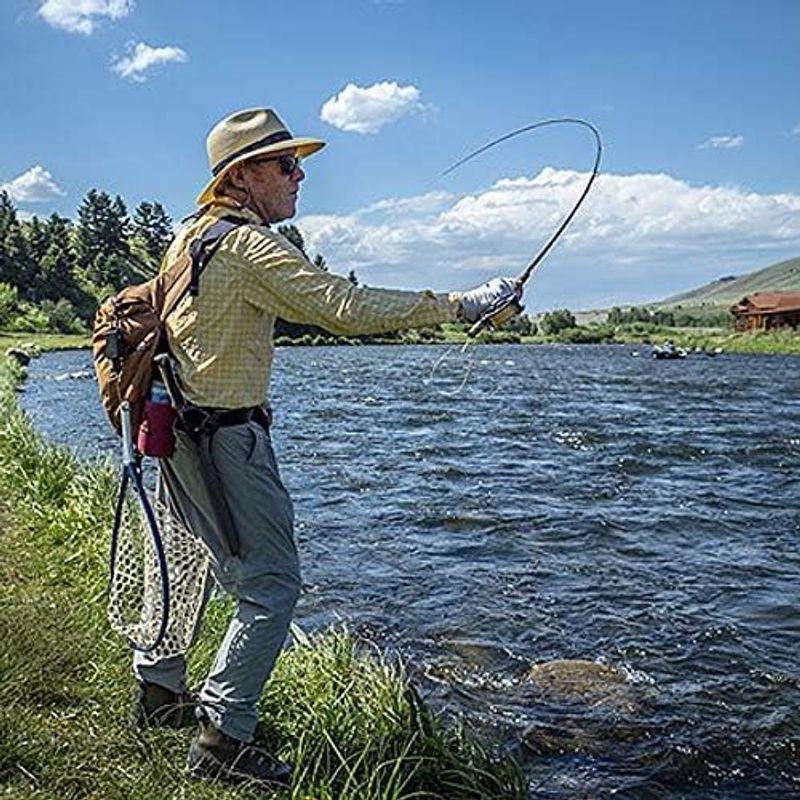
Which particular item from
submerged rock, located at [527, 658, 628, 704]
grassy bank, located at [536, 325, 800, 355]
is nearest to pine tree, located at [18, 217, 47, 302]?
grassy bank, located at [536, 325, 800, 355]

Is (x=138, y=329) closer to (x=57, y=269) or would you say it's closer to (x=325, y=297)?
(x=325, y=297)

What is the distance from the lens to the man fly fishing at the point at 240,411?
3.95 metres

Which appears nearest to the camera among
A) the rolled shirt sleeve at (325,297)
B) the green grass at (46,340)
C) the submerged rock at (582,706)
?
the rolled shirt sleeve at (325,297)

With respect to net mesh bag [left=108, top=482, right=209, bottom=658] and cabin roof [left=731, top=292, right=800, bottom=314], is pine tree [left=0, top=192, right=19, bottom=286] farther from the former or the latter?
net mesh bag [left=108, top=482, right=209, bottom=658]

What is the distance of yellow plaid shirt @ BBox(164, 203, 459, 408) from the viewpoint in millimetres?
3754

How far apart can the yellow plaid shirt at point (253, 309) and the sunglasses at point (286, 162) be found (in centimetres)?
23

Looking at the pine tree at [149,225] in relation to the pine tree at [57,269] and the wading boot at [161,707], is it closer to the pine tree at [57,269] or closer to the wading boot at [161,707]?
the pine tree at [57,269]

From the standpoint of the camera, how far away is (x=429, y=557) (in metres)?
10.8

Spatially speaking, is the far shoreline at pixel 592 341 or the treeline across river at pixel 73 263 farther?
the treeline across river at pixel 73 263

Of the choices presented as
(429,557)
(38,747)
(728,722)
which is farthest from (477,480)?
(38,747)

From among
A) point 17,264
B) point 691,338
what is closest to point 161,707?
point 691,338

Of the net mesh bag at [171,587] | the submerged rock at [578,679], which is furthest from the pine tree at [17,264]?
the net mesh bag at [171,587]

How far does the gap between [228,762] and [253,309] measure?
6.31ft

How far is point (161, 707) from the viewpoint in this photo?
466 cm
